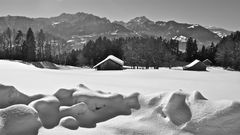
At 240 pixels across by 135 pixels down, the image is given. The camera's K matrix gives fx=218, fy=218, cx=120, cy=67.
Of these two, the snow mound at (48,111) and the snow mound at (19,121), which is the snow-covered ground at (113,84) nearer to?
the snow mound at (48,111)

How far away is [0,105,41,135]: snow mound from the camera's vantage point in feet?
15.8

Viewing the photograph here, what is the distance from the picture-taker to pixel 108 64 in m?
46.8

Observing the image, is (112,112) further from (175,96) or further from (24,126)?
(24,126)

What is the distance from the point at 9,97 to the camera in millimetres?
6336

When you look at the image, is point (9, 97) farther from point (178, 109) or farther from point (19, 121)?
point (178, 109)

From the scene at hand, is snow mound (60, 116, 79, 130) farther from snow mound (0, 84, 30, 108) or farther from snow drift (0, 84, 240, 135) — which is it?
snow mound (0, 84, 30, 108)

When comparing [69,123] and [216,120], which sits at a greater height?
[216,120]

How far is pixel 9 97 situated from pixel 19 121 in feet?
5.46

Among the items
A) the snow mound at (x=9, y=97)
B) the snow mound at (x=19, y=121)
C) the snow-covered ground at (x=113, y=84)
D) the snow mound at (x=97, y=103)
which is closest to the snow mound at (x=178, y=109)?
the snow mound at (x=97, y=103)

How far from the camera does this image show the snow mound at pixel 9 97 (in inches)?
246

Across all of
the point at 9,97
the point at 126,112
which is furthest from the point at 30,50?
the point at 126,112

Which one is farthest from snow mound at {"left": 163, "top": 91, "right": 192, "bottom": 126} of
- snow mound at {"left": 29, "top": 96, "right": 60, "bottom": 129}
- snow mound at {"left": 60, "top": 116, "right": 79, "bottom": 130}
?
snow mound at {"left": 29, "top": 96, "right": 60, "bottom": 129}

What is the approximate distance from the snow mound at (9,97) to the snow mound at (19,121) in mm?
1244

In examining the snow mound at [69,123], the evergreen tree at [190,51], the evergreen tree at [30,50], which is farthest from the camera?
the evergreen tree at [190,51]
